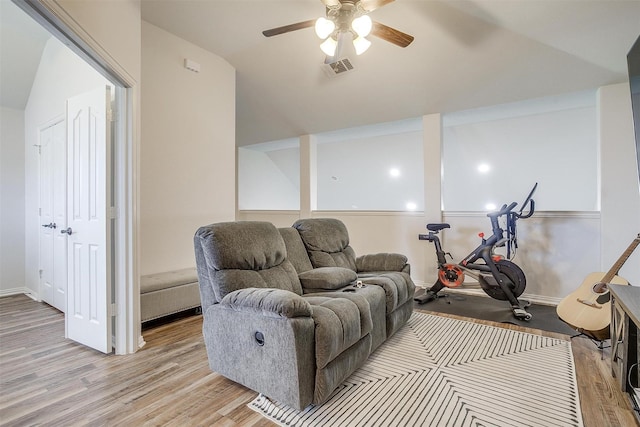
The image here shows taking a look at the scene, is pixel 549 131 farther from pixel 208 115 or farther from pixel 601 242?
pixel 208 115

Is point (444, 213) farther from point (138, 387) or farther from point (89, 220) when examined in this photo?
point (89, 220)

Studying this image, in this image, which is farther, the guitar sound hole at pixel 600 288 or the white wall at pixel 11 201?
the white wall at pixel 11 201

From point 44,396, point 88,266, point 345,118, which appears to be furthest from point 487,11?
point 44,396

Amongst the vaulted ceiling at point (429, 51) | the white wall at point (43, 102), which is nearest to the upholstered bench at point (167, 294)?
the white wall at point (43, 102)

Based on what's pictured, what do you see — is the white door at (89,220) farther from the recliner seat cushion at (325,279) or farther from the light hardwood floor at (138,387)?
the recliner seat cushion at (325,279)

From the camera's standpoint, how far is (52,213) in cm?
345

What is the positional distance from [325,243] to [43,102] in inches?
149

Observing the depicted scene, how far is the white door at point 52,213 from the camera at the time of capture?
128 inches

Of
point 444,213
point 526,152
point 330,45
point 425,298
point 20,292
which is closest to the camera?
point 330,45

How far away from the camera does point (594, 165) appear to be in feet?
15.2

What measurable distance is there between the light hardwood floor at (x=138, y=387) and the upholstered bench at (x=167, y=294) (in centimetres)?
25

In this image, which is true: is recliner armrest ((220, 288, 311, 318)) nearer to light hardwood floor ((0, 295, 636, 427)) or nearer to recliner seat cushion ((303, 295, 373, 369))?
recliner seat cushion ((303, 295, 373, 369))

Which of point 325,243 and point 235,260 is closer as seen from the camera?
point 235,260

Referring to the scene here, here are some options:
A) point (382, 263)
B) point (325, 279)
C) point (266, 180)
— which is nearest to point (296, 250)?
point (325, 279)
